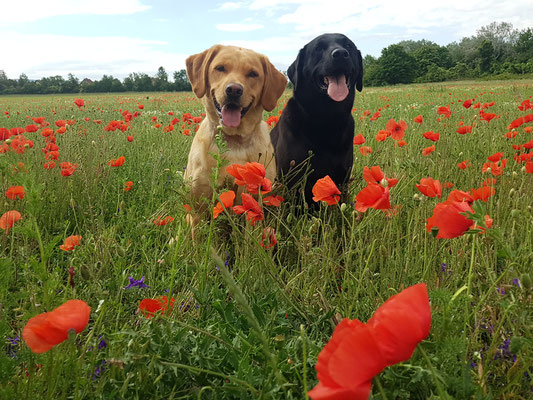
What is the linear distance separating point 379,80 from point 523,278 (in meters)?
47.0

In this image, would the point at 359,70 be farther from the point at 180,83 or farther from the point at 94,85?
the point at 94,85

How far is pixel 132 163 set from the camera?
402cm

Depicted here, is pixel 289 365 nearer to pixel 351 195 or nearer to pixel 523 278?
pixel 523 278

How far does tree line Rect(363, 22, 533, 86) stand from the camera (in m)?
41.0

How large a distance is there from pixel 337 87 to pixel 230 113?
0.98m

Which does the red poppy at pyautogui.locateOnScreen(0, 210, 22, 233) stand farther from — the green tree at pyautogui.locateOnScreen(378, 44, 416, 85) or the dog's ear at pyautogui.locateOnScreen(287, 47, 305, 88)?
the green tree at pyautogui.locateOnScreen(378, 44, 416, 85)

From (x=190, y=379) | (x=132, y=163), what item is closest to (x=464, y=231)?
(x=190, y=379)

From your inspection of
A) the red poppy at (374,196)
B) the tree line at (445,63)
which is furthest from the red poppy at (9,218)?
the tree line at (445,63)

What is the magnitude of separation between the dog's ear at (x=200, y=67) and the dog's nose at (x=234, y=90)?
358mm

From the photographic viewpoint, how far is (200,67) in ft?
10.3

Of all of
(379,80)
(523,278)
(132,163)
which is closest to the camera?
(523,278)

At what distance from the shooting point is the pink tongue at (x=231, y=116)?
2.87 meters

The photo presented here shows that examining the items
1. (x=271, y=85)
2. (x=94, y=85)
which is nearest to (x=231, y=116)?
(x=271, y=85)

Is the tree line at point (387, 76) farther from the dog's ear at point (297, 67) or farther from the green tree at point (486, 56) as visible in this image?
the dog's ear at point (297, 67)
